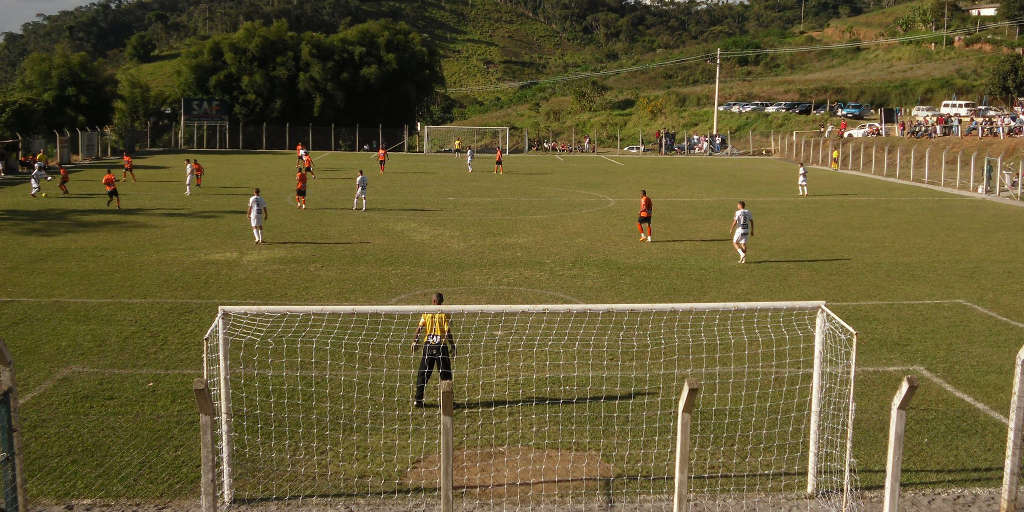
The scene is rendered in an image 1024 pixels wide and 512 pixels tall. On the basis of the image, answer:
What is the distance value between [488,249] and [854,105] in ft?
224

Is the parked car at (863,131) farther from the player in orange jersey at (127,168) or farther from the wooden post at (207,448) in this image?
the wooden post at (207,448)

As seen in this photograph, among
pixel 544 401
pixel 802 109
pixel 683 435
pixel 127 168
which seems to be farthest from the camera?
pixel 802 109

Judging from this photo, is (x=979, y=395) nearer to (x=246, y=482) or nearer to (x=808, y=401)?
(x=808, y=401)

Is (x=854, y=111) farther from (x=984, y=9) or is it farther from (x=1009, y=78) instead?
(x=984, y=9)

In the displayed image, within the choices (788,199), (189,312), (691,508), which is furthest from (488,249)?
(788,199)

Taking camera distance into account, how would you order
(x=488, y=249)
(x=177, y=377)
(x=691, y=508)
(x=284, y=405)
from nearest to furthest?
(x=691, y=508) → (x=284, y=405) → (x=177, y=377) → (x=488, y=249)

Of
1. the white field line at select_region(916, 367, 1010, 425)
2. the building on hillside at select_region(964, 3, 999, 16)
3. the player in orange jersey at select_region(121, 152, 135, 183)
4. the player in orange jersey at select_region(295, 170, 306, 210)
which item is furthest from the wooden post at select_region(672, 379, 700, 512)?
the building on hillside at select_region(964, 3, 999, 16)

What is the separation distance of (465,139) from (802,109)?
32.8m

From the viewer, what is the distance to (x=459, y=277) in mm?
20484

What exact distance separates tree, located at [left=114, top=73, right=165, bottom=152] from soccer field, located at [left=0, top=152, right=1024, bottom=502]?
3430 centimetres

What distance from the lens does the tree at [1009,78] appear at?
72.4 m

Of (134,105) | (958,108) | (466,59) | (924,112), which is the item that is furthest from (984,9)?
(134,105)

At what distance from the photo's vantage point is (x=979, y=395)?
12422 mm

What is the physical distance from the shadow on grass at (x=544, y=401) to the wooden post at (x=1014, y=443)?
4907mm
